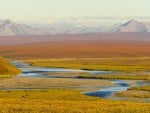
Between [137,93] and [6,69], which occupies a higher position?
[6,69]

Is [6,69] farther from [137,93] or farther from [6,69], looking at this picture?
[137,93]

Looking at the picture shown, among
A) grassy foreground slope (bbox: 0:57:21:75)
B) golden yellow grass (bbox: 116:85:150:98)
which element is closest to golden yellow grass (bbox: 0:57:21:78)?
grassy foreground slope (bbox: 0:57:21:75)

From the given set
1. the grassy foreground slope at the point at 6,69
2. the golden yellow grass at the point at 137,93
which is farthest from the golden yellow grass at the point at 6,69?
the golden yellow grass at the point at 137,93

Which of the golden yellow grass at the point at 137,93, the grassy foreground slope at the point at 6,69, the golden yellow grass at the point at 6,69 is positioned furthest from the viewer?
the grassy foreground slope at the point at 6,69

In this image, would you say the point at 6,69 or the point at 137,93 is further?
the point at 6,69

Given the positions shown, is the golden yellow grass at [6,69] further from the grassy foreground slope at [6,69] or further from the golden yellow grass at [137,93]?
the golden yellow grass at [137,93]

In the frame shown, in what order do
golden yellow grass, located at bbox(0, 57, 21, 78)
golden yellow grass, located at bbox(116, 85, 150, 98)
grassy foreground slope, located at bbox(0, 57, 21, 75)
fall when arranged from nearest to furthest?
golden yellow grass, located at bbox(116, 85, 150, 98) < golden yellow grass, located at bbox(0, 57, 21, 78) < grassy foreground slope, located at bbox(0, 57, 21, 75)

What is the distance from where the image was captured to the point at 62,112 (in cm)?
3203

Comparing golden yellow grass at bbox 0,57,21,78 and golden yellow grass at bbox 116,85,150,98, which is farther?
golden yellow grass at bbox 0,57,21,78

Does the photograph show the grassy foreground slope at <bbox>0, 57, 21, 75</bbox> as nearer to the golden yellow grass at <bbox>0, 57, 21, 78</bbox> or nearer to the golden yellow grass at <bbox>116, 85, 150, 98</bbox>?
the golden yellow grass at <bbox>0, 57, 21, 78</bbox>

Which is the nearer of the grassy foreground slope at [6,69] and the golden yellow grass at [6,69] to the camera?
the golden yellow grass at [6,69]

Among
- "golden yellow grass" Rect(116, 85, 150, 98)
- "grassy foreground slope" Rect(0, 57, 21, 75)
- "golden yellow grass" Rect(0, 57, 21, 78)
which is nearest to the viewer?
"golden yellow grass" Rect(116, 85, 150, 98)

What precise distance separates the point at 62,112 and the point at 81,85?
3528 cm

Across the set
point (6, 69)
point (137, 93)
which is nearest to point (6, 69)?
point (6, 69)
